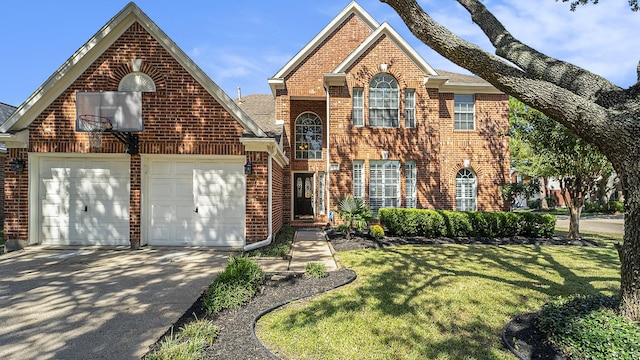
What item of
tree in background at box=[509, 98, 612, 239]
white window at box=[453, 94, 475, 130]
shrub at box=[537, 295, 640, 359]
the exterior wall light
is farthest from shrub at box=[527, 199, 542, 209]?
the exterior wall light

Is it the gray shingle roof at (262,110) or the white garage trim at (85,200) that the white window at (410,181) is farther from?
the white garage trim at (85,200)

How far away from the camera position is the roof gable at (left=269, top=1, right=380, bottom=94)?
14398 millimetres

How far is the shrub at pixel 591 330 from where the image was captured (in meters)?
3.06

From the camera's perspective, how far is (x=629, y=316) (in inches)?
135

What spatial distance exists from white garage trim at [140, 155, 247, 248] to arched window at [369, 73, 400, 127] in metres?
6.66

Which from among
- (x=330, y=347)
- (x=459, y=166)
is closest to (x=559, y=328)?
(x=330, y=347)

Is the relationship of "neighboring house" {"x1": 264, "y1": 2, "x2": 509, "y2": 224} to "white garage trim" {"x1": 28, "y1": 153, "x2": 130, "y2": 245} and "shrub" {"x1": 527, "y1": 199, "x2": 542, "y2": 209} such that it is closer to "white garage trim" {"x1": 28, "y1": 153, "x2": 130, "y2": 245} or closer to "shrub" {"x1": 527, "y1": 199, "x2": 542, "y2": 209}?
"white garage trim" {"x1": 28, "y1": 153, "x2": 130, "y2": 245}

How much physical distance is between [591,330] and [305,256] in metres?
5.79

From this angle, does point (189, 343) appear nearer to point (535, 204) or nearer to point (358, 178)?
point (358, 178)

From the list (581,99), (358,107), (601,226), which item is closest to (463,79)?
(358,107)

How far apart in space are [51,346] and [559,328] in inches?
218

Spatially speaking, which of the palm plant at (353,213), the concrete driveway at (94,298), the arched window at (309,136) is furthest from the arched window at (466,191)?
the concrete driveway at (94,298)

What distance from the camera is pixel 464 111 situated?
14328mm

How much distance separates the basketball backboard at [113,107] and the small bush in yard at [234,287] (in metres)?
5.25
